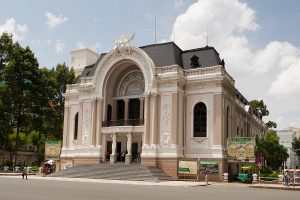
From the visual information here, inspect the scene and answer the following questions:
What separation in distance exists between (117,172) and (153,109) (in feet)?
24.9

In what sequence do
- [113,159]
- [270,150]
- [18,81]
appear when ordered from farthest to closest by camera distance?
[270,150] < [18,81] < [113,159]

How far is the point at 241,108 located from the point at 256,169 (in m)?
10.1

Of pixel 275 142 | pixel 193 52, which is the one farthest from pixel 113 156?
pixel 275 142

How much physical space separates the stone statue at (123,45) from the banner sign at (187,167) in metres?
14.1

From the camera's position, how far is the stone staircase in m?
37.1

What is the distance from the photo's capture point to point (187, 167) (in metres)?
38.9

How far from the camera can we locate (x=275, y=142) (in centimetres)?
6200

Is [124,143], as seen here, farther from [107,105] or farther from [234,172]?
[234,172]

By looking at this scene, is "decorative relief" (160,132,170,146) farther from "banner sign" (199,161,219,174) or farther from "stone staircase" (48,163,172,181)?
"banner sign" (199,161,219,174)

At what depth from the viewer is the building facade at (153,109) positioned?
40094mm

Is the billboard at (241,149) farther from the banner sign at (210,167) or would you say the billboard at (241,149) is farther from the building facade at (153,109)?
the banner sign at (210,167)

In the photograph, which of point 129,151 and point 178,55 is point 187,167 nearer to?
point 129,151

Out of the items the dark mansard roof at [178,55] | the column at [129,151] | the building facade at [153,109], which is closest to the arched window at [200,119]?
the building facade at [153,109]

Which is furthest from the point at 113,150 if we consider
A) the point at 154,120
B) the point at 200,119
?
the point at 200,119
